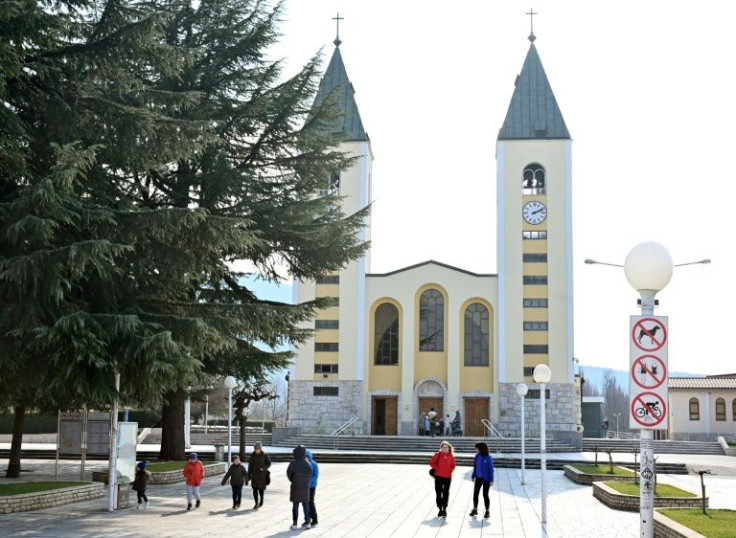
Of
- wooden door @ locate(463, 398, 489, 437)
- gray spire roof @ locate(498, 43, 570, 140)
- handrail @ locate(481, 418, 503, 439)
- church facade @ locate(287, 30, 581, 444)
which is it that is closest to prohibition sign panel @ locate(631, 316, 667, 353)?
handrail @ locate(481, 418, 503, 439)

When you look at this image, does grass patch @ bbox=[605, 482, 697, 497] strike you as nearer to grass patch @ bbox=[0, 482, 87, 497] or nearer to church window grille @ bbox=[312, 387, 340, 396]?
grass patch @ bbox=[0, 482, 87, 497]

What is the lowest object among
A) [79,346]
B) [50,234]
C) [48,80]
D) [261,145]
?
[79,346]

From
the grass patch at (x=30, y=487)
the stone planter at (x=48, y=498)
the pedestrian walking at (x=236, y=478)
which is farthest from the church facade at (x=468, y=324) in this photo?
the pedestrian walking at (x=236, y=478)

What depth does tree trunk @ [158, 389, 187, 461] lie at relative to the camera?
28.0m

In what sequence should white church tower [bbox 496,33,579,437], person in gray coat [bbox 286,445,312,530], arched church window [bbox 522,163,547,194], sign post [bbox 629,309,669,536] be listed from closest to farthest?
sign post [bbox 629,309,669,536]
person in gray coat [bbox 286,445,312,530]
white church tower [bbox 496,33,579,437]
arched church window [bbox 522,163,547,194]

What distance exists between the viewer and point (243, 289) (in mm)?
26062

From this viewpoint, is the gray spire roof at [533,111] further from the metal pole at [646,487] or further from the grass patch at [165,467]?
the metal pole at [646,487]

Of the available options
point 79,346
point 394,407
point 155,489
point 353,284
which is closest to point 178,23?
point 155,489

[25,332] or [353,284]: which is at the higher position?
[353,284]

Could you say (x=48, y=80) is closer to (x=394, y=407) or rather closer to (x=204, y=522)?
(x=204, y=522)

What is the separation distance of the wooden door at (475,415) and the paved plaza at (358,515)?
22.8m

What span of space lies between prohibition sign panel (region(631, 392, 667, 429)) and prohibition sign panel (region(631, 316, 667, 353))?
44 cm

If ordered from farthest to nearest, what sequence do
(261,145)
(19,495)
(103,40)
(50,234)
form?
(261,145)
(19,495)
(103,40)
(50,234)

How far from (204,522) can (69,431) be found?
931cm
